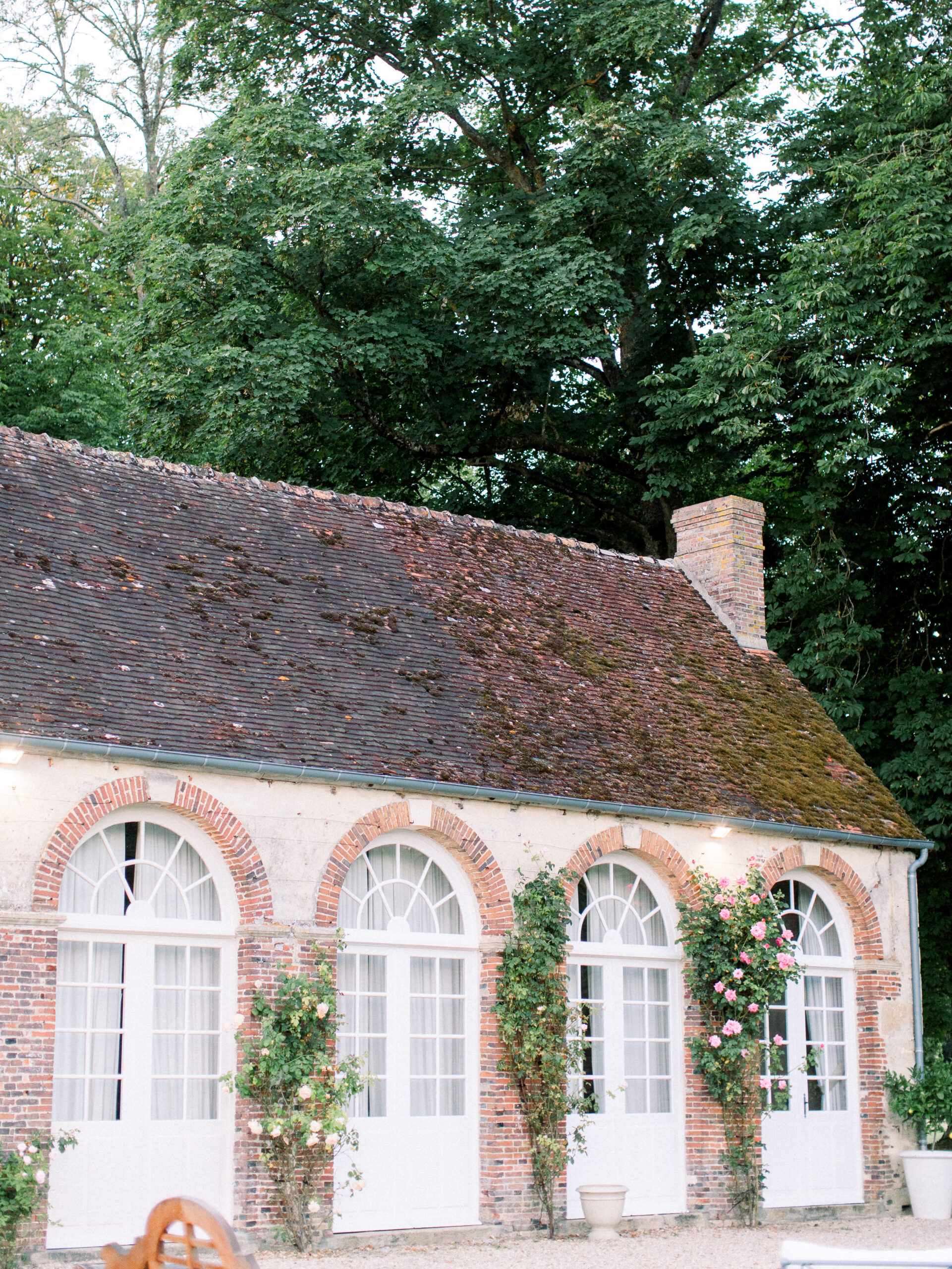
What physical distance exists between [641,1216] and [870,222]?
12301 mm

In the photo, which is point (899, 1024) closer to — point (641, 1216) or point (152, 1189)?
point (641, 1216)

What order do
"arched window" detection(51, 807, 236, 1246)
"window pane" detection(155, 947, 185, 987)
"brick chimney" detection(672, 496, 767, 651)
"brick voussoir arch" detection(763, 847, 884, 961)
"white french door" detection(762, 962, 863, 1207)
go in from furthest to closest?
"brick chimney" detection(672, 496, 767, 651) < "brick voussoir arch" detection(763, 847, 884, 961) < "white french door" detection(762, 962, 863, 1207) < "window pane" detection(155, 947, 185, 987) < "arched window" detection(51, 807, 236, 1246)

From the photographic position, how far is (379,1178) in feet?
37.2

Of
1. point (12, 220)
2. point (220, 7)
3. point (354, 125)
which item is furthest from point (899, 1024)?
point (12, 220)

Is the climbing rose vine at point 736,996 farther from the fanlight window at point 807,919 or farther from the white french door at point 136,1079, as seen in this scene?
the white french door at point 136,1079

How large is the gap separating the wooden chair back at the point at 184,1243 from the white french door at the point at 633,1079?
684cm

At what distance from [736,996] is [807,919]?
1.81 m

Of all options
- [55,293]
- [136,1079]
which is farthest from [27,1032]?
[55,293]

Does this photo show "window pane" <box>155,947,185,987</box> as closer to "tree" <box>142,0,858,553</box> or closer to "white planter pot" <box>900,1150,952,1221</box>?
"white planter pot" <box>900,1150,952,1221</box>

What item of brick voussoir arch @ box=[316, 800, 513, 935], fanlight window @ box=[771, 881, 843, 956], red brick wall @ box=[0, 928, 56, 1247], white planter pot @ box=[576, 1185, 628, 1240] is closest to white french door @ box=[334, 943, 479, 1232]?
brick voussoir arch @ box=[316, 800, 513, 935]

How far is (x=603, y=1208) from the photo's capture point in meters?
11.9

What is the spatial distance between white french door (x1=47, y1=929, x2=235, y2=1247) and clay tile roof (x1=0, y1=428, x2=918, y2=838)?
62.7 inches

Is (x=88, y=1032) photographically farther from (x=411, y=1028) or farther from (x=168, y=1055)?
(x=411, y=1028)

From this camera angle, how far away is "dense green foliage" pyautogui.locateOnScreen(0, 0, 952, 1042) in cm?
1862
